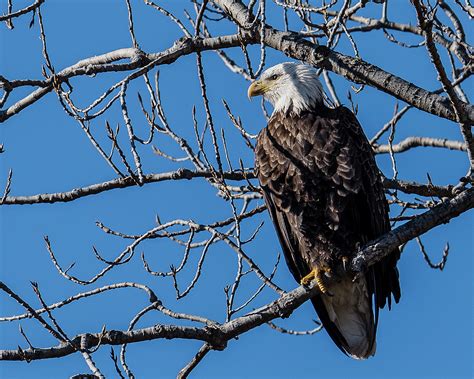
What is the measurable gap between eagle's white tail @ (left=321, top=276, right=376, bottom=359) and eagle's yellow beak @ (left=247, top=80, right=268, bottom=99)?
4.65 ft

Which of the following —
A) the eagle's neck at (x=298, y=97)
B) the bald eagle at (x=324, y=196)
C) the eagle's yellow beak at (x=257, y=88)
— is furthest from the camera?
the eagle's yellow beak at (x=257, y=88)

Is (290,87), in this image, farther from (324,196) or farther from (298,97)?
(324,196)

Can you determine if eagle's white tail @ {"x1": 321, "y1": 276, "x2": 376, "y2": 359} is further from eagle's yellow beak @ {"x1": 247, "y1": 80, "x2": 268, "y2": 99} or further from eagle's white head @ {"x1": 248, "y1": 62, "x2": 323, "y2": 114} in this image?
eagle's yellow beak @ {"x1": 247, "y1": 80, "x2": 268, "y2": 99}

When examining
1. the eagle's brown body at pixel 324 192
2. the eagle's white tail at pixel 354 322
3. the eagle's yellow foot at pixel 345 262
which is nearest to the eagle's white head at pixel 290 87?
the eagle's brown body at pixel 324 192

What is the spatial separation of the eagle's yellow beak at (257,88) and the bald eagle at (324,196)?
35 centimetres

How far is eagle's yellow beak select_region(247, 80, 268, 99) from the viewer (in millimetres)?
5662

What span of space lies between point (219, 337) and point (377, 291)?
1.69 meters

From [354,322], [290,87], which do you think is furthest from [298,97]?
[354,322]

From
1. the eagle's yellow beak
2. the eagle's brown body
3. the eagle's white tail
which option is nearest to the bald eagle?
the eagle's brown body

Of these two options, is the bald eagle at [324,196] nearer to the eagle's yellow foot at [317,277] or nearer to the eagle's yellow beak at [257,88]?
the eagle's yellow foot at [317,277]

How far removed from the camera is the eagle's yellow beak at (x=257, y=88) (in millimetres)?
5662

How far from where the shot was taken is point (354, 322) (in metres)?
5.57

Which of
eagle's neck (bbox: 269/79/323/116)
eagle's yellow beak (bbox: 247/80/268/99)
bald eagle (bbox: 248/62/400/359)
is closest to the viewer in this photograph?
bald eagle (bbox: 248/62/400/359)

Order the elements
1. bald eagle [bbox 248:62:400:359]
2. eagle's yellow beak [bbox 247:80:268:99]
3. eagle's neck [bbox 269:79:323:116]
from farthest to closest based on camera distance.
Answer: eagle's yellow beak [bbox 247:80:268:99] → eagle's neck [bbox 269:79:323:116] → bald eagle [bbox 248:62:400:359]
